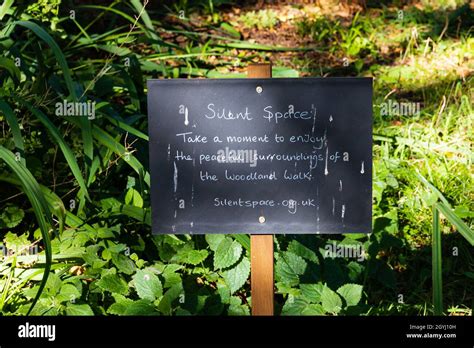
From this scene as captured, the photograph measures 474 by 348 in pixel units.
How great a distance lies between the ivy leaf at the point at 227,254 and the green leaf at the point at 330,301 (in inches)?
14.5

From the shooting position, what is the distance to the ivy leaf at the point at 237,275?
9.86ft

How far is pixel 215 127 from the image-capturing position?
2713 millimetres

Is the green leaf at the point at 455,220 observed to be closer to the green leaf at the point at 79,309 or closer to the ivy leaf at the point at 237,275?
the ivy leaf at the point at 237,275

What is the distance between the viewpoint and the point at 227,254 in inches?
119

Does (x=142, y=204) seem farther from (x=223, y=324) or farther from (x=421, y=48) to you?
(x=421, y=48)

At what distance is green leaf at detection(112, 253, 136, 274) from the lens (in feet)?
9.93

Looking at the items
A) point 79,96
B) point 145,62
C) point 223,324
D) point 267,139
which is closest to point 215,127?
point 267,139

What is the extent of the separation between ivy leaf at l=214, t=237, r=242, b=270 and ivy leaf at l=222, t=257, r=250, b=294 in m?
0.05

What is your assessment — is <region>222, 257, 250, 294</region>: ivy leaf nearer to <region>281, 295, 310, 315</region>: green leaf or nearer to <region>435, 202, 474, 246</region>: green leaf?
<region>281, 295, 310, 315</region>: green leaf

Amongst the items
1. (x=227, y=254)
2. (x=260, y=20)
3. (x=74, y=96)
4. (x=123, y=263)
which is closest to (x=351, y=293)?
(x=227, y=254)

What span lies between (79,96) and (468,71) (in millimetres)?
2517

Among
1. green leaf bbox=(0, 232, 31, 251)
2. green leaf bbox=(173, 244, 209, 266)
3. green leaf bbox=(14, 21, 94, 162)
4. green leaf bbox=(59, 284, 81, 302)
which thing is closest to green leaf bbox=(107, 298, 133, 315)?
green leaf bbox=(59, 284, 81, 302)

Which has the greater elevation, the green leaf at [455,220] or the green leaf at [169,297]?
the green leaf at [455,220]

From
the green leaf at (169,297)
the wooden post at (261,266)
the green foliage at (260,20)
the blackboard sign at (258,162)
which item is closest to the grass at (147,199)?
the green leaf at (169,297)
